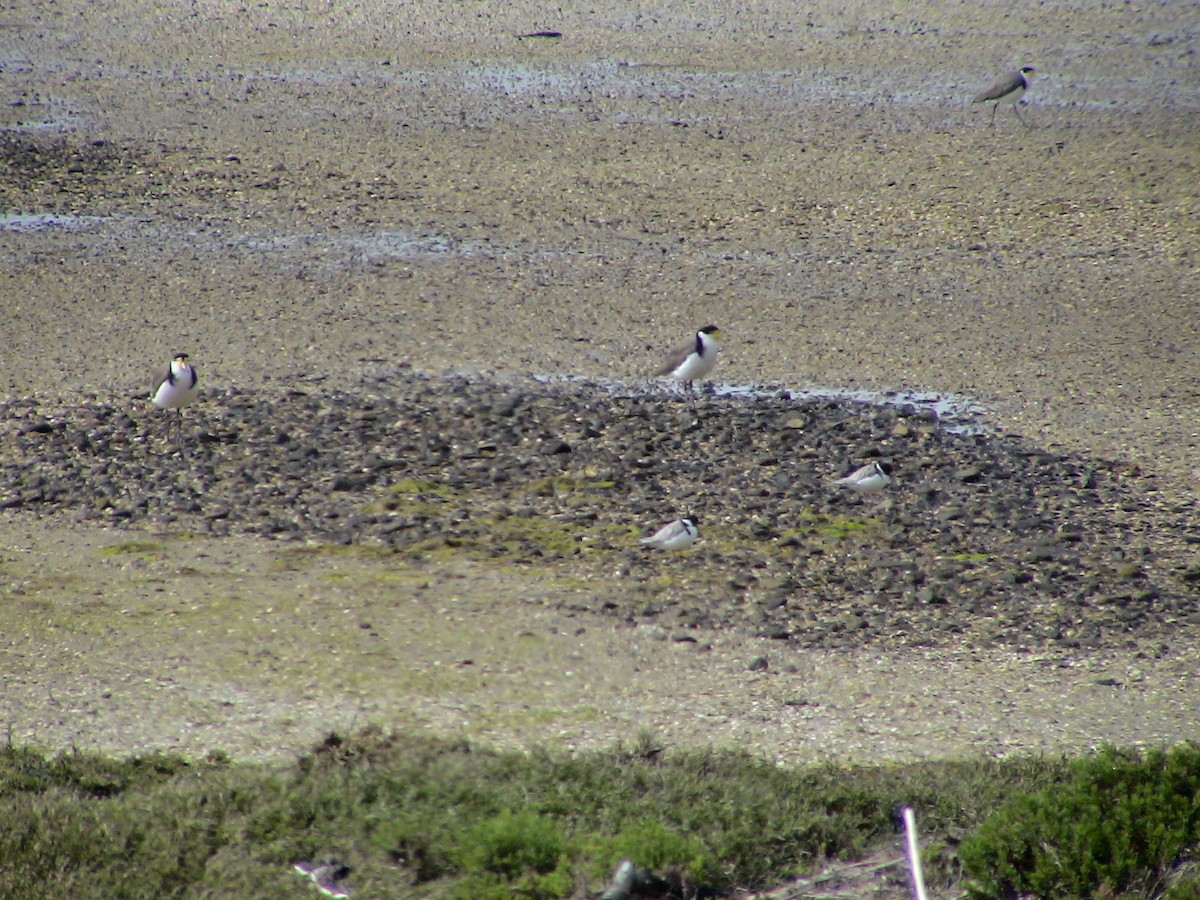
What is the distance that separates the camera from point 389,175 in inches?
703

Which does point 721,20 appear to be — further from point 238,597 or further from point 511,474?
point 238,597

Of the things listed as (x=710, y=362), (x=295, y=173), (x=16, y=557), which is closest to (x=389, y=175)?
(x=295, y=173)

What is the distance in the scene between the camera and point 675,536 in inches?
341

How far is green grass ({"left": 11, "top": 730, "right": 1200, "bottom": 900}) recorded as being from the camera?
208 inches

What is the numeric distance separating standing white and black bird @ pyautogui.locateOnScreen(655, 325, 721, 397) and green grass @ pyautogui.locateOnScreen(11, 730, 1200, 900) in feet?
17.8

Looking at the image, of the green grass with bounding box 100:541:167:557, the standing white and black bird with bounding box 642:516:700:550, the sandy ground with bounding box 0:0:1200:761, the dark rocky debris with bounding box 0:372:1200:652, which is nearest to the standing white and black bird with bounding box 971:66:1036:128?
the sandy ground with bounding box 0:0:1200:761

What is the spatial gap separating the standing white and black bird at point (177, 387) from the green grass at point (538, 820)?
4.67 metres

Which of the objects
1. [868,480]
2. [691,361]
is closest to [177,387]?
[691,361]

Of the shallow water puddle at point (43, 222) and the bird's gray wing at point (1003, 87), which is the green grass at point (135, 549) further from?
the bird's gray wing at point (1003, 87)

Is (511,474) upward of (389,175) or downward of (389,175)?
downward

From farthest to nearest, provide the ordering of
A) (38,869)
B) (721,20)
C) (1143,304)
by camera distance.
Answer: (721,20) → (1143,304) → (38,869)

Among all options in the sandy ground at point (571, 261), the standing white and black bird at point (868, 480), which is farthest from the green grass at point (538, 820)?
the standing white and black bird at point (868, 480)

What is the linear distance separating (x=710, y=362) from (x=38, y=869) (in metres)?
6.98

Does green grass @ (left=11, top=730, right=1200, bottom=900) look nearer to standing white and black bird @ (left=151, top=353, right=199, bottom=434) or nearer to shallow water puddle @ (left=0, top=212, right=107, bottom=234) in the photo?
standing white and black bird @ (left=151, top=353, right=199, bottom=434)
